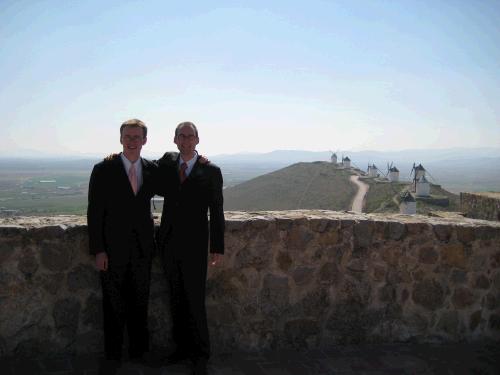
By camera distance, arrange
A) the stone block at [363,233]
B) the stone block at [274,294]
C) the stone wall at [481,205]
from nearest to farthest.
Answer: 1. the stone block at [274,294]
2. the stone block at [363,233]
3. the stone wall at [481,205]

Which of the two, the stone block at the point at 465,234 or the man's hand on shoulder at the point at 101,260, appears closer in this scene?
the man's hand on shoulder at the point at 101,260

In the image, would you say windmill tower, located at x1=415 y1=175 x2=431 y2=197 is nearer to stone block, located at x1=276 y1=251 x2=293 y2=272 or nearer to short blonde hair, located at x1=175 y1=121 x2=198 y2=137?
stone block, located at x1=276 y1=251 x2=293 y2=272

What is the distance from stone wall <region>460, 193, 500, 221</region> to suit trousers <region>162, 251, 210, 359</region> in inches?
152

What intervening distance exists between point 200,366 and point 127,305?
719mm

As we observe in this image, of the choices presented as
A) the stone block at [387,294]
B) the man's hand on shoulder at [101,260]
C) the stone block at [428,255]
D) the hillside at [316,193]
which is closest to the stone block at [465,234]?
the stone block at [428,255]

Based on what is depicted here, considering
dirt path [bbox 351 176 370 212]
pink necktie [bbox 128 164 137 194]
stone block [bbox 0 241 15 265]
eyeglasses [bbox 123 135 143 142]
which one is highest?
eyeglasses [bbox 123 135 143 142]

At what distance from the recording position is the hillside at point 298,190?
138 ft

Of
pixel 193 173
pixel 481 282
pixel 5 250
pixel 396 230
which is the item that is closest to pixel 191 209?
pixel 193 173

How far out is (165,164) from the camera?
332 centimetres

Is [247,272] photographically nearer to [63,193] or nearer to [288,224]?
[288,224]

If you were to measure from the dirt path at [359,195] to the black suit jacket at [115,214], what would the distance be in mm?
30259

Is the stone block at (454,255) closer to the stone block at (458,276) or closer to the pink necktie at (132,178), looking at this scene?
the stone block at (458,276)

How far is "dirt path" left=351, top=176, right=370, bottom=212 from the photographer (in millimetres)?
33925

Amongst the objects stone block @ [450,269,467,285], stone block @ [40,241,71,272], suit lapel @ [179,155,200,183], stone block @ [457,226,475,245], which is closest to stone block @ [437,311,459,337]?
stone block @ [450,269,467,285]
